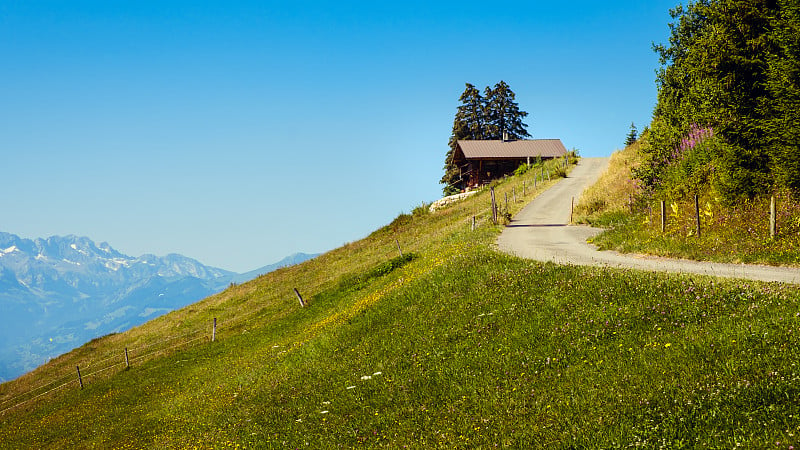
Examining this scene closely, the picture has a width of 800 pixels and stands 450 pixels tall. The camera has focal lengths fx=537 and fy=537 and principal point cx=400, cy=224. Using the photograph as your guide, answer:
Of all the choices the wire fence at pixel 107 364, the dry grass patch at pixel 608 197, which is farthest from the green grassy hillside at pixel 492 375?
the dry grass patch at pixel 608 197

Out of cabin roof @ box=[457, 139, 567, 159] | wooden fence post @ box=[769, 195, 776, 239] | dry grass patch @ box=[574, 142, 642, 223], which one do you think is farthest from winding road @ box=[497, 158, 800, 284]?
cabin roof @ box=[457, 139, 567, 159]

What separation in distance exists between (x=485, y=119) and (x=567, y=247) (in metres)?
70.9

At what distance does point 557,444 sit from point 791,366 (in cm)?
398

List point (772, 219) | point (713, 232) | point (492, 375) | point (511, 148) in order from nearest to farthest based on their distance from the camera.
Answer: point (492, 375)
point (772, 219)
point (713, 232)
point (511, 148)

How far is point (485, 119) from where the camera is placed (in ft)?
314

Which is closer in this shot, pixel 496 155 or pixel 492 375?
pixel 492 375

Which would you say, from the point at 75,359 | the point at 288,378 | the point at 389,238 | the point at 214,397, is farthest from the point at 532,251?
the point at 75,359

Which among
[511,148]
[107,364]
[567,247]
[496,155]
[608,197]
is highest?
[511,148]

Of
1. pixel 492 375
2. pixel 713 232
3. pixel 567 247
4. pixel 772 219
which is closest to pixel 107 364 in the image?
pixel 567 247

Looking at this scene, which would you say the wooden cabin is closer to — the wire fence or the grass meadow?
the grass meadow

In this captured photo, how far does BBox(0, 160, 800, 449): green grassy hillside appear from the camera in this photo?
8750 mm

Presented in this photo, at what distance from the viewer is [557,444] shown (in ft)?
28.7

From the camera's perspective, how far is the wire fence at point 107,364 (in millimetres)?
36553

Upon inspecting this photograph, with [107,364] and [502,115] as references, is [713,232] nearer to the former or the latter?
[107,364]
